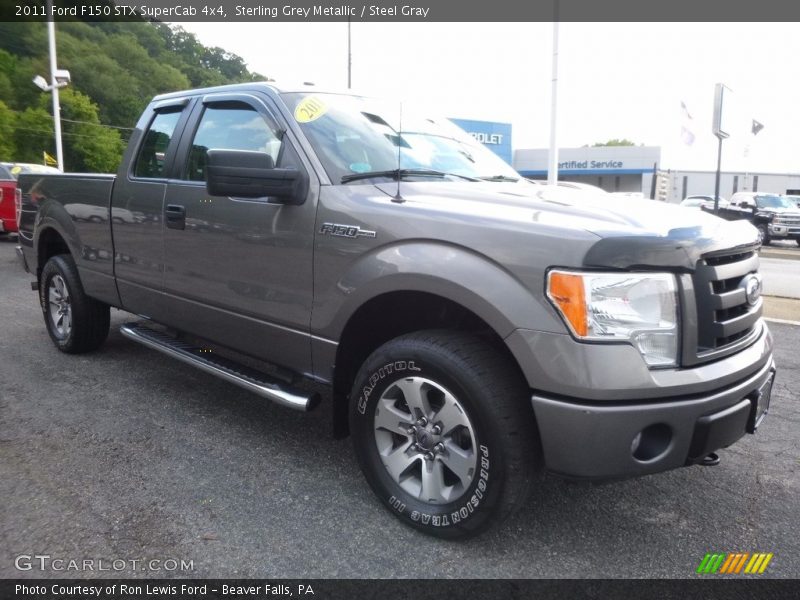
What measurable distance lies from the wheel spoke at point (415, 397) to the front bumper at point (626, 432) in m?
0.49

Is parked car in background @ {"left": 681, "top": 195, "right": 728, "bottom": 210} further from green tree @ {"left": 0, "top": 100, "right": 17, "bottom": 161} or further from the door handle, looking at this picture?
green tree @ {"left": 0, "top": 100, "right": 17, "bottom": 161}

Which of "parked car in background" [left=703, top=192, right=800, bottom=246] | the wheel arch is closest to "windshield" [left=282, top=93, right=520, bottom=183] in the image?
the wheel arch

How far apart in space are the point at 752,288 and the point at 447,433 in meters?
1.38

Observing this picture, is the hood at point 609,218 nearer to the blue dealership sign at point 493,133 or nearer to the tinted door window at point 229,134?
the tinted door window at point 229,134

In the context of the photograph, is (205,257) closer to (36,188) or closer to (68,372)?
(68,372)

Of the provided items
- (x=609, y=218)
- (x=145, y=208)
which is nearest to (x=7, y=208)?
(x=145, y=208)

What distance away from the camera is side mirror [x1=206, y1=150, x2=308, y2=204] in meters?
2.85

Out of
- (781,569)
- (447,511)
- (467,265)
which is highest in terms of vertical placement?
(467,265)

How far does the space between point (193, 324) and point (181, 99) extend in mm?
1478

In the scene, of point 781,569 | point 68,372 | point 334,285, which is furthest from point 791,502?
point 68,372

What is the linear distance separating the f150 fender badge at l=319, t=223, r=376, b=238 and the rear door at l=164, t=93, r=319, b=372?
9cm

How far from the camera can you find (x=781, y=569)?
8.00ft

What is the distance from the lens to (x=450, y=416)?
2.48 meters

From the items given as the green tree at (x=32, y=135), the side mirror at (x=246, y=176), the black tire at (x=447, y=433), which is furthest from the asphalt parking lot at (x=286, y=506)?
the green tree at (x=32, y=135)
